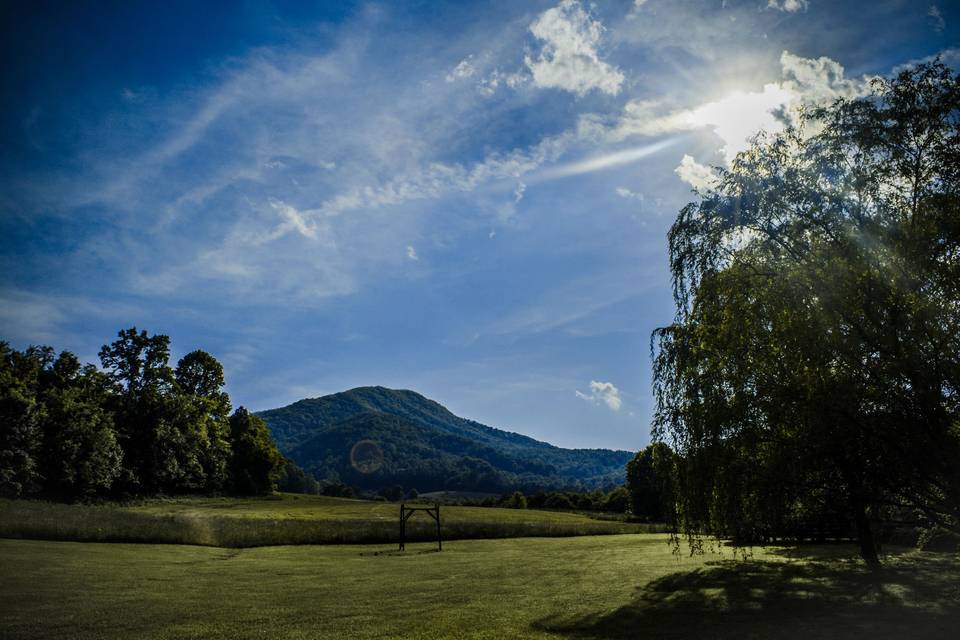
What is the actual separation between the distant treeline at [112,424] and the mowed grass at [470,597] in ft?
84.9

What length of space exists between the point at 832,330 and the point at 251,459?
8857cm

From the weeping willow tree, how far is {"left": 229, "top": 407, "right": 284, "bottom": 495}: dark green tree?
265 feet

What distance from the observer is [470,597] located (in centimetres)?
1609

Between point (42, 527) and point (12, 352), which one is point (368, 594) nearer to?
point (42, 527)

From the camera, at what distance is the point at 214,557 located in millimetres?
28672

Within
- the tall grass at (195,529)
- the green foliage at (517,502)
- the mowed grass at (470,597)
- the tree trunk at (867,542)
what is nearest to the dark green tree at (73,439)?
the tall grass at (195,529)

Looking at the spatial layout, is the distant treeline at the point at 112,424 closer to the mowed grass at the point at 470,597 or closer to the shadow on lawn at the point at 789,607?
the mowed grass at the point at 470,597

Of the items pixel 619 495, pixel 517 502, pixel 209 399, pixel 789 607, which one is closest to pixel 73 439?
pixel 209 399

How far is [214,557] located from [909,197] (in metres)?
32.1

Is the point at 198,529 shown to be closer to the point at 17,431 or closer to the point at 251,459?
the point at 17,431

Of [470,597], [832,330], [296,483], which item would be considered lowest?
[296,483]

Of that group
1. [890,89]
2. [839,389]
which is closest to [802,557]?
[839,389]

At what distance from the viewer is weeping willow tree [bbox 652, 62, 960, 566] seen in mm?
14188

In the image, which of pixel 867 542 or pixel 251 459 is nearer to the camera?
pixel 867 542
